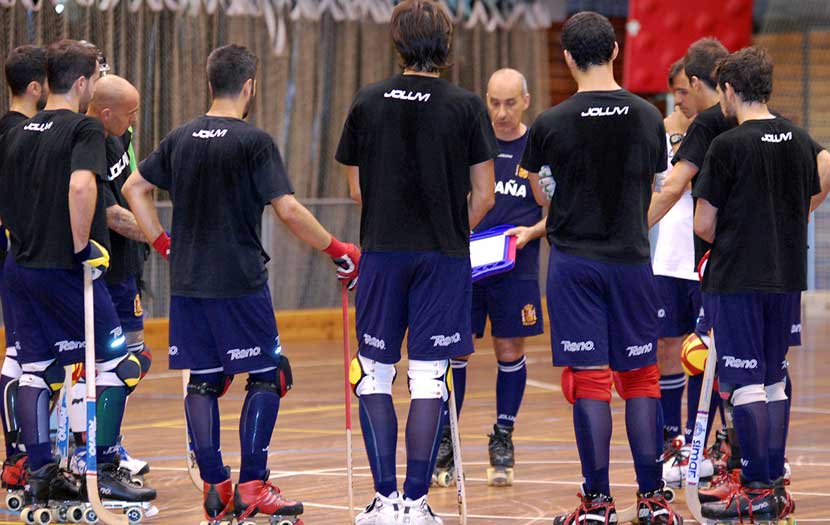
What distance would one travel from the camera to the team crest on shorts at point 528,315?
6.83 m

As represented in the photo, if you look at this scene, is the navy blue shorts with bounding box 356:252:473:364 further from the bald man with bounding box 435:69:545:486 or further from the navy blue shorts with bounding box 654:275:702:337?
the navy blue shorts with bounding box 654:275:702:337

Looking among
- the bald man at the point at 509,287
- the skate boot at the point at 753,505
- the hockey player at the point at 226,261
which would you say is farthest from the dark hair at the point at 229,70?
the skate boot at the point at 753,505

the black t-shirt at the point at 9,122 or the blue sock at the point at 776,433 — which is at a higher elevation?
the black t-shirt at the point at 9,122

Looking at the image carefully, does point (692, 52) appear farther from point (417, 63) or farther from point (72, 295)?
point (72, 295)

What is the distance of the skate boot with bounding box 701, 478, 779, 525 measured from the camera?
546 centimetres

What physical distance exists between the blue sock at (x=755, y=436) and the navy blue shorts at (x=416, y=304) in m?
1.12

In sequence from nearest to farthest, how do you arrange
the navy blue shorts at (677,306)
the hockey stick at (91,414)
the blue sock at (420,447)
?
the blue sock at (420,447), the hockey stick at (91,414), the navy blue shorts at (677,306)

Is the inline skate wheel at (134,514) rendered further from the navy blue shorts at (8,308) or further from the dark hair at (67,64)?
the dark hair at (67,64)

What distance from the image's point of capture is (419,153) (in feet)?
17.4

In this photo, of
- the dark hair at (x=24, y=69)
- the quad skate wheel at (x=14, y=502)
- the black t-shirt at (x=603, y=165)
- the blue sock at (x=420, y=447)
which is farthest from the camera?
the dark hair at (x=24, y=69)

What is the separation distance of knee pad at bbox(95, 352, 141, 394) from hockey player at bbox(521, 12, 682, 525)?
1.96 m

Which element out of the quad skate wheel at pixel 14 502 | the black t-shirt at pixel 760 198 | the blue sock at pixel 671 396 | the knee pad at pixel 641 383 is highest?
the black t-shirt at pixel 760 198

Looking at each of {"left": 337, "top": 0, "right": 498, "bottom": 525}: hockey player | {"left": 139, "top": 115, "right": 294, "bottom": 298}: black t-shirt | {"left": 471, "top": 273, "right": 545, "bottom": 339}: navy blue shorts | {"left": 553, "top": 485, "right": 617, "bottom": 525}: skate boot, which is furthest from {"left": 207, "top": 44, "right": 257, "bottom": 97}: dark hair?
{"left": 553, "top": 485, "right": 617, "bottom": 525}: skate boot

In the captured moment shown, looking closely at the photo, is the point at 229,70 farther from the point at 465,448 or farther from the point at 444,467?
the point at 465,448
